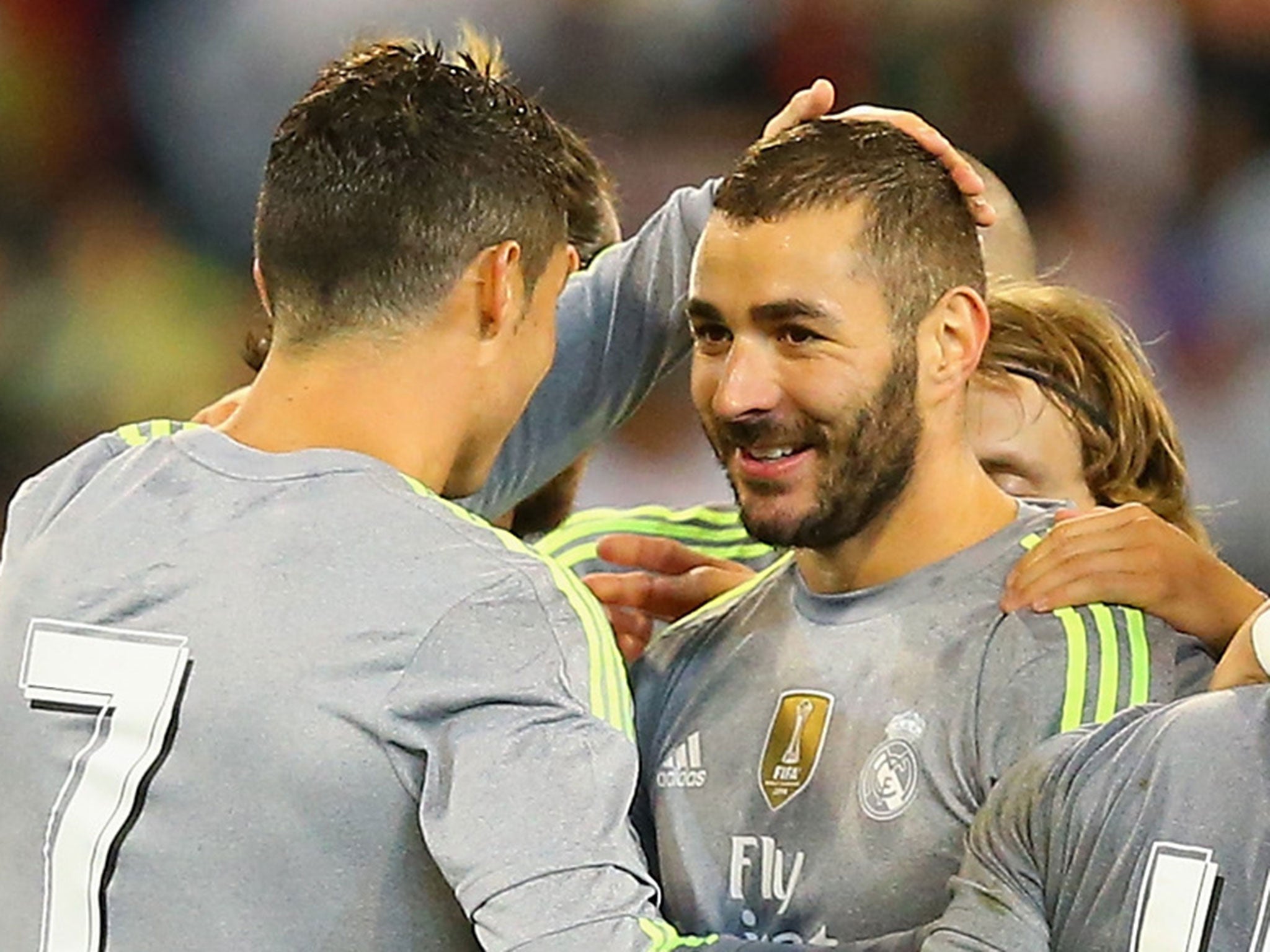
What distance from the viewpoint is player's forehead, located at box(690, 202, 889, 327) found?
157cm

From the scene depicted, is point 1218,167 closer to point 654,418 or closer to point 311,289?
point 654,418

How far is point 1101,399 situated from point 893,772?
607 mm

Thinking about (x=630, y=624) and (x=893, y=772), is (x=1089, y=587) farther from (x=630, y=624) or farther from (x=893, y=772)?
(x=630, y=624)

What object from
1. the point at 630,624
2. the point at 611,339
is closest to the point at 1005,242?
the point at 611,339

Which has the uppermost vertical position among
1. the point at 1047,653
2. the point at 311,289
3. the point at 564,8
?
the point at 564,8

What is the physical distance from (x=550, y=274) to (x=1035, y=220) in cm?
255

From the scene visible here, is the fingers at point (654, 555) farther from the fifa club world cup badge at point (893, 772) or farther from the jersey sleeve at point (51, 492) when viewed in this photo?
the jersey sleeve at point (51, 492)

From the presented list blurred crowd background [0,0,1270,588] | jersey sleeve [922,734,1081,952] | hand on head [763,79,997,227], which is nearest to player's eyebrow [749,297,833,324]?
hand on head [763,79,997,227]

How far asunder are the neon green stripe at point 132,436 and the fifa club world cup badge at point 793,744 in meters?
0.57

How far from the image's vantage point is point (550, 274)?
1.46m

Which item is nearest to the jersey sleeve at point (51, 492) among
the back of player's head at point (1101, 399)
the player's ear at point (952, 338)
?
the player's ear at point (952, 338)

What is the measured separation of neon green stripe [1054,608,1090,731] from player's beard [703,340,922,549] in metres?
0.19

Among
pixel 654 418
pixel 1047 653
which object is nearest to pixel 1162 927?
pixel 1047 653

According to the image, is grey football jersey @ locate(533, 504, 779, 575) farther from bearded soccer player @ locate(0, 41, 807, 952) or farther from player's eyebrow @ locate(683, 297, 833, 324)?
bearded soccer player @ locate(0, 41, 807, 952)
